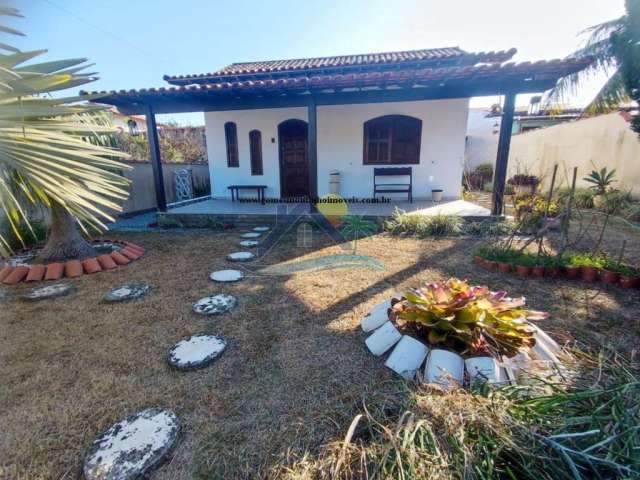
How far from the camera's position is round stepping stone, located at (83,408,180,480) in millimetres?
1164

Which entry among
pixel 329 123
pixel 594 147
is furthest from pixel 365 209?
pixel 594 147

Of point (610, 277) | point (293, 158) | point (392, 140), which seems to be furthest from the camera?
point (293, 158)

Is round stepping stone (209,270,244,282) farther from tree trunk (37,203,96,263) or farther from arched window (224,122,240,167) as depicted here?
arched window (224,122,240,167)

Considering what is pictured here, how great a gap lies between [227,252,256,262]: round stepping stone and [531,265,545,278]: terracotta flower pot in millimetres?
3541

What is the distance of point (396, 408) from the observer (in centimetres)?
129

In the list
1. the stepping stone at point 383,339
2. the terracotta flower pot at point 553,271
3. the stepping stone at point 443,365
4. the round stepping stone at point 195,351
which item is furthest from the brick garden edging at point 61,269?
the terracotta flower pot at point 553,271

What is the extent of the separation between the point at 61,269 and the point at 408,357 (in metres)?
4.11

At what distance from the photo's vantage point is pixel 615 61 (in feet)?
18.7

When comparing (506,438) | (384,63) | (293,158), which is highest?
(384,63)

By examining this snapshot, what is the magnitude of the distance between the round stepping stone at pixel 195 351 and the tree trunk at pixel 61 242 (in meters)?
2.89

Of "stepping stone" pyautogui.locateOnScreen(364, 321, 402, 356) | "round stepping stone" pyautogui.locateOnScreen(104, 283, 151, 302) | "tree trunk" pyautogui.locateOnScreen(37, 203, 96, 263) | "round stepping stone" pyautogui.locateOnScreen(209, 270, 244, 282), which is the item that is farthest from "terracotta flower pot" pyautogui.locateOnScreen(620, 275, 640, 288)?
"tree trunk" pyautogui.locateOnScreen(37, 203, 96, 263)

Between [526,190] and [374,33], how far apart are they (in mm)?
6077

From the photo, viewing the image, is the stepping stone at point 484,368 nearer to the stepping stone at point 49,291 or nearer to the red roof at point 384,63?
the stepping stone at point 49,291

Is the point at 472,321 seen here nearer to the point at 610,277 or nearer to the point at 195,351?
the point at 195,351
